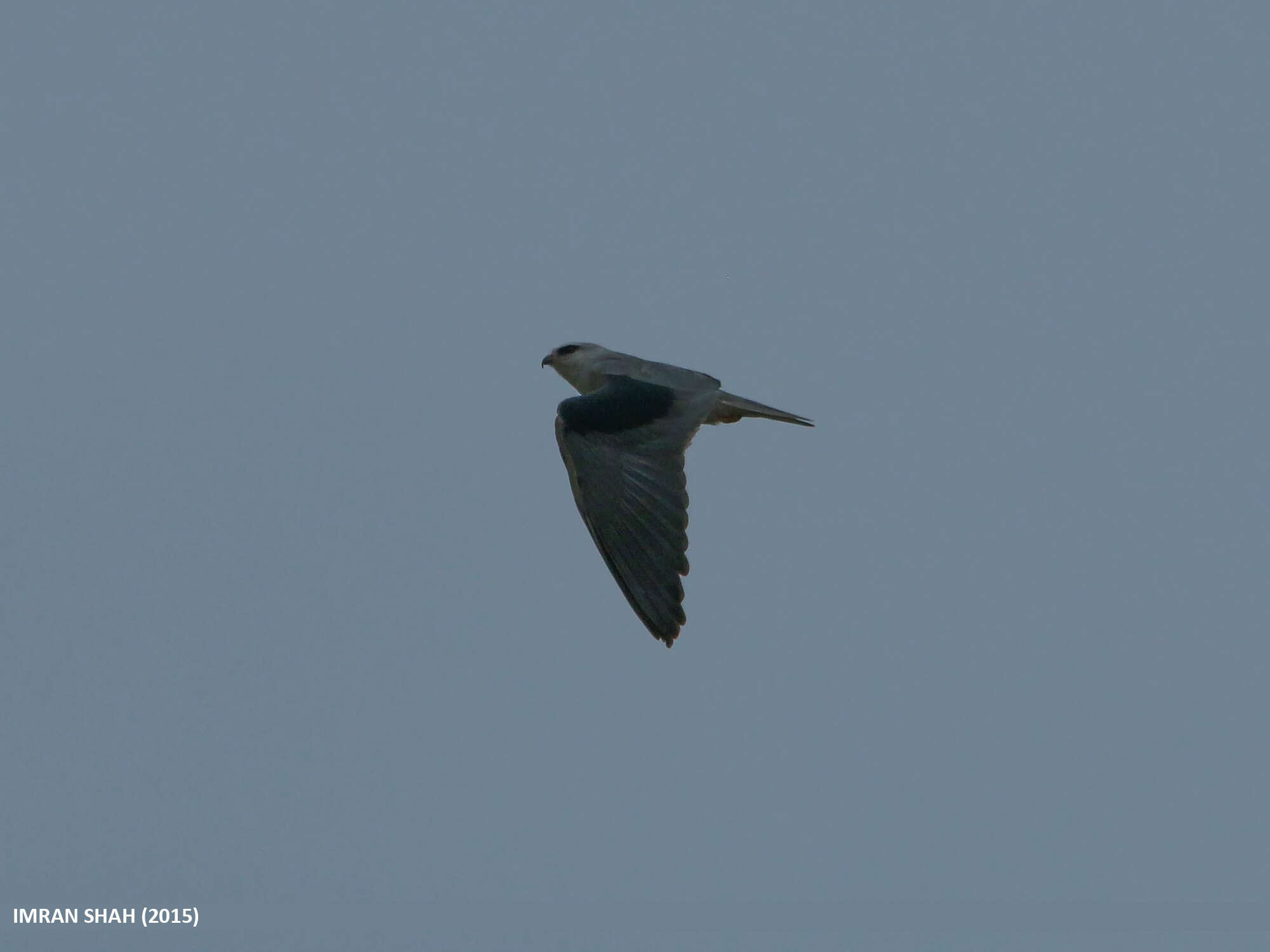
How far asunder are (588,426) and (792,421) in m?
2.18

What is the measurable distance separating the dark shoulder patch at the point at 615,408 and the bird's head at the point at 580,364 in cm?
126

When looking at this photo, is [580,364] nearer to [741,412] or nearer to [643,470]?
[741,412]

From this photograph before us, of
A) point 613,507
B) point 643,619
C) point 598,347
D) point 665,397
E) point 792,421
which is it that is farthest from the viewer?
point 598,347

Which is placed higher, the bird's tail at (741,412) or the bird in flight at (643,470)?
the bird's tail at (741,412)

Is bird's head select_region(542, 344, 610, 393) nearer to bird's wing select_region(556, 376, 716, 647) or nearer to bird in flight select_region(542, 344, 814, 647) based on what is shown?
bird in flight select_region(542, 344, 814, 647)

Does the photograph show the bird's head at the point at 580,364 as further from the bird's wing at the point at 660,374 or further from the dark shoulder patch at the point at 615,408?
the dark shoulder patch at the point at 615,408

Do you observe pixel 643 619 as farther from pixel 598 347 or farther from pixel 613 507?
pixel 598 347

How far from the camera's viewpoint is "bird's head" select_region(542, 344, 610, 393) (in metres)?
11.2

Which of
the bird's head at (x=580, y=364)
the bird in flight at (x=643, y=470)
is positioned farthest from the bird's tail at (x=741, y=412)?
the bird's head at (x=580, y=364)

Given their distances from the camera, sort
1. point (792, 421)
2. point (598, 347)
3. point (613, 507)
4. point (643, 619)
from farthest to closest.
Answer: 1. point (598, 347)
2. point (792, 421)
3. point (613, 507)
4. point (643, 619)

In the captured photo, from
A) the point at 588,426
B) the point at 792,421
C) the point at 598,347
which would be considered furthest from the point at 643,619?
the point at 598,347

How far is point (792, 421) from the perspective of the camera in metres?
10.8

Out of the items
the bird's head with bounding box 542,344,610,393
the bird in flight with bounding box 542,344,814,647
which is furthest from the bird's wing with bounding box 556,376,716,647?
the bird's head with bounding box 542,344,610,393

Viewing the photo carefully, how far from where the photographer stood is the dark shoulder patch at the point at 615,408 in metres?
9.16
